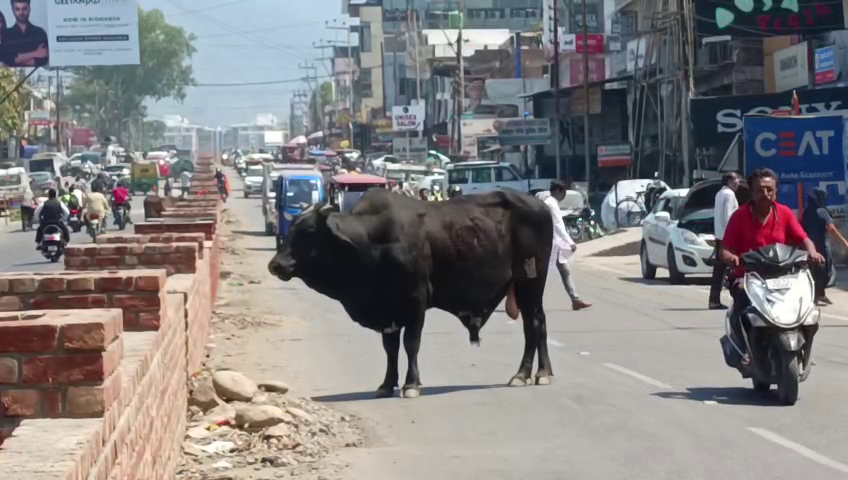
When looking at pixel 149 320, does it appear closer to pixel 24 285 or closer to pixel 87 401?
pixel 24 285

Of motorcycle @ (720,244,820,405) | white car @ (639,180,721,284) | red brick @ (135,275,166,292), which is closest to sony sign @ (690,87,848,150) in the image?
white car @ (639,180,721,284)

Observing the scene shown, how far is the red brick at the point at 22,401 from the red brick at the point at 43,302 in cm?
271

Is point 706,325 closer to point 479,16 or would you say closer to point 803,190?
point 803,190

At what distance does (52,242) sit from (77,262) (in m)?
22.1

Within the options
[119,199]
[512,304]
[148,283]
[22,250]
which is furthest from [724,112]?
[148,283]

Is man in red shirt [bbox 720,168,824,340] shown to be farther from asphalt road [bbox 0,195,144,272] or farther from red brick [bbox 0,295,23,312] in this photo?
asphalt road [bbox 0,195,144,272]

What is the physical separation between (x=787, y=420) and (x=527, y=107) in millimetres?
73747

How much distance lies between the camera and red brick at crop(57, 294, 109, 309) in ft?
25.6

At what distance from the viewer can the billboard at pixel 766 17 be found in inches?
1486

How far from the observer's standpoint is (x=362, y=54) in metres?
153

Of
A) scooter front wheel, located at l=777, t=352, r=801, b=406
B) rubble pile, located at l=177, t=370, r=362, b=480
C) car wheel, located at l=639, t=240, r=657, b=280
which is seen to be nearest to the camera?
rubble pile, located at l=177, t=370, r=362, b=480

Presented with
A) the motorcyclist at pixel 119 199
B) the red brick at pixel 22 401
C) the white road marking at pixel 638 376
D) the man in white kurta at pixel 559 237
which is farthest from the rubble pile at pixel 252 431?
the motorcyclist at pixel 119 199

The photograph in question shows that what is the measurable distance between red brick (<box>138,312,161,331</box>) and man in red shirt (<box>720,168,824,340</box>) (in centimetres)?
493

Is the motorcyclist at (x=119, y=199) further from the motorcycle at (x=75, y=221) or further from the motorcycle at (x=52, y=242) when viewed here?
the motorcycle at (x=52, y=242)
